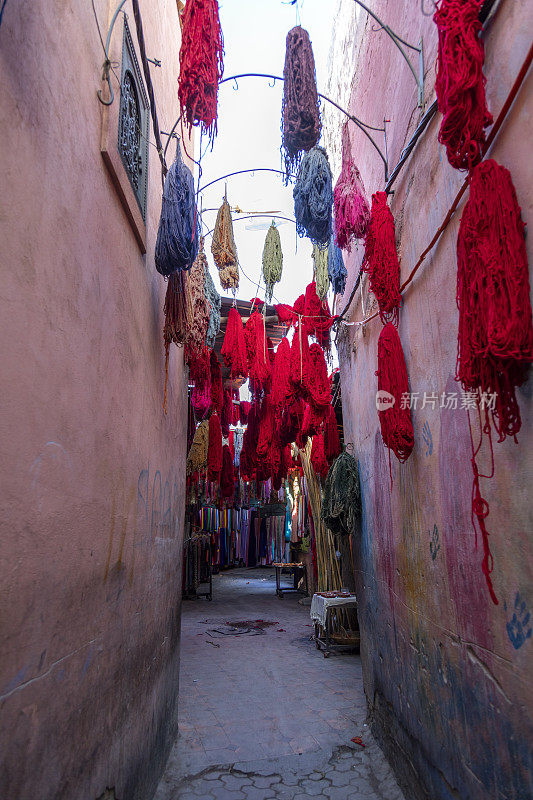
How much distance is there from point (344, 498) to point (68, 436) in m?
3.66

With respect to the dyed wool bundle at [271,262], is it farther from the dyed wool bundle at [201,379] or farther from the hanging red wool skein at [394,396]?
the hanging red wool skein at [394,396]

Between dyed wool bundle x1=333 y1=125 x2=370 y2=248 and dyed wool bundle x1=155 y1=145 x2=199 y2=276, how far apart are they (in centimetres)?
117

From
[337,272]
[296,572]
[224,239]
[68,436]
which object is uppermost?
[224,239]

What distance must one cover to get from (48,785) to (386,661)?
2934 mm

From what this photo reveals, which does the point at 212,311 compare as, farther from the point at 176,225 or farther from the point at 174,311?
the point at 176,225

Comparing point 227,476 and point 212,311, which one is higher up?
point 212,311

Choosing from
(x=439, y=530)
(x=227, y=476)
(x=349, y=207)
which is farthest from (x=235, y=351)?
(x=227, y=476)

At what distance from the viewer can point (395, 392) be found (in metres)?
3.20

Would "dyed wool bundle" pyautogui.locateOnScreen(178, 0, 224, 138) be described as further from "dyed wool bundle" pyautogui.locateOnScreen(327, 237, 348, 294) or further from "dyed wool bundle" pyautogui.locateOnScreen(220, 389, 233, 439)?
"dyed wool bundle" pyautogui.locateOnScreen(220, 389, 233, 439)

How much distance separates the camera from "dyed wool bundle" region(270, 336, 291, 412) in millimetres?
6027

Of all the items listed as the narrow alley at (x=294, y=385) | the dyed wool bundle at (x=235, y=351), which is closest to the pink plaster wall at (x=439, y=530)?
the narrow alley at (x=294, y=385)

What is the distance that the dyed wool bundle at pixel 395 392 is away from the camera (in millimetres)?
3086

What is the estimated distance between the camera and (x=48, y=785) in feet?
5.00

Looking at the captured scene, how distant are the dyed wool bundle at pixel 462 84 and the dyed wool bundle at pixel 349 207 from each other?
5.17 ft
